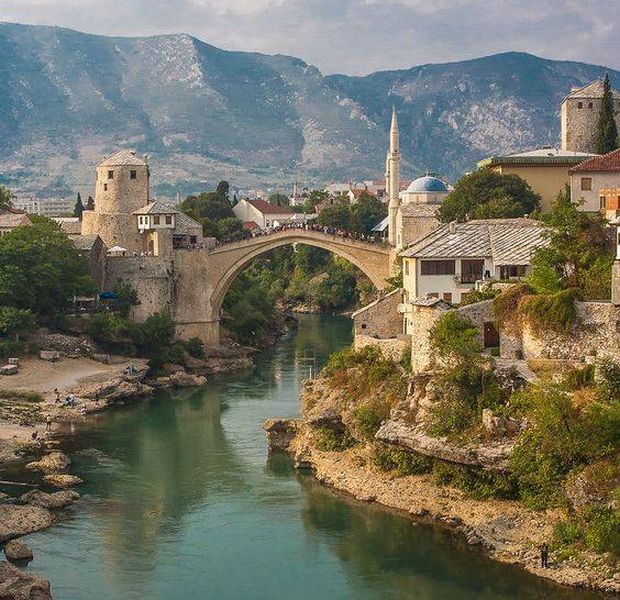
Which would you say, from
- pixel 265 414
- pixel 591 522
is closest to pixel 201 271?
pixel 265 414

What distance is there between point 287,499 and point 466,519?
661 centimetres

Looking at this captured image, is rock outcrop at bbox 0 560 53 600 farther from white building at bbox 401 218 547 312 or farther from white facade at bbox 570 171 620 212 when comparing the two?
white facade at bbox 570 171 620 212

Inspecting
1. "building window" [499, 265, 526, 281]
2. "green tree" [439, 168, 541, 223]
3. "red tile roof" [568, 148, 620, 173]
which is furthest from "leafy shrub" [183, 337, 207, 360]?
"building window" [499, 265, 526, 281]

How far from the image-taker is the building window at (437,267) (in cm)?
4212

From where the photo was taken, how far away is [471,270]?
4197cm

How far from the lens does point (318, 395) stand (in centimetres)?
4291

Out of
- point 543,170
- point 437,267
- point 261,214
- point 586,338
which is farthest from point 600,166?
point 261,214

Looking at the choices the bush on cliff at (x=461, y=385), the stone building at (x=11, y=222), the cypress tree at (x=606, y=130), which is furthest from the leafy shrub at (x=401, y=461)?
the stone building at (x=11, y=222)

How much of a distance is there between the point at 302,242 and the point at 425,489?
35175mm

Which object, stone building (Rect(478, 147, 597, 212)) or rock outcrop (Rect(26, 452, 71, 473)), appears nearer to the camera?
rock outcrop (Rect(26, 452, 71, 473))

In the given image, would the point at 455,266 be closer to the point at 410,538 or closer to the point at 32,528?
the point at 410,538

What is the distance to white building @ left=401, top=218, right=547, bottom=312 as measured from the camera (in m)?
41.4

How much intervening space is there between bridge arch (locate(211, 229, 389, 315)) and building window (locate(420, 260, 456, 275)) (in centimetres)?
2422

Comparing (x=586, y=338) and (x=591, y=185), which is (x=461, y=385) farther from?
(x=591, y=185)
